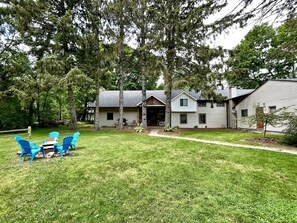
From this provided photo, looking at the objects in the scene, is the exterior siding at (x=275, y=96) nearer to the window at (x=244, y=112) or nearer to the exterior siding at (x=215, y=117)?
the window at (x=244, y=112)

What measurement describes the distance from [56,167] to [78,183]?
167 cm

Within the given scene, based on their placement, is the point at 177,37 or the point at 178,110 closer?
the point at 177,37

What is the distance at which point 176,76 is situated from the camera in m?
14.6

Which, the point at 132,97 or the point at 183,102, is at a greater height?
the point at 132,97

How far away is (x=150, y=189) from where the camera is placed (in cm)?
406

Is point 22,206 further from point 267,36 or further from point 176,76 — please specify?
point 267,36

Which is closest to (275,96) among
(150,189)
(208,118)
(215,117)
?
(215,117)

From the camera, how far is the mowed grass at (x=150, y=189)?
3127 millimetres

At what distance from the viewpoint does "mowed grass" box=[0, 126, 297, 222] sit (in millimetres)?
3127

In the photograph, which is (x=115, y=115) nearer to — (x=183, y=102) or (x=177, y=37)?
(x=183, y=102)

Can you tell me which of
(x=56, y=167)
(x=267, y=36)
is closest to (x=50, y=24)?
(x=56, y=167)

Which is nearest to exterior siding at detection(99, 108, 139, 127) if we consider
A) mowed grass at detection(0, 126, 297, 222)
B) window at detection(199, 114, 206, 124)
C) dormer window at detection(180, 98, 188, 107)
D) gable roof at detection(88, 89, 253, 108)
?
gable roof at detection(88, 89, 253, 108)

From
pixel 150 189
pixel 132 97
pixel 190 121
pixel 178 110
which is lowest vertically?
pixel 150 189

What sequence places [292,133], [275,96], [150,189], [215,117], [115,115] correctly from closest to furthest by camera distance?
[150,189] → [292,133] → [275,96] → [215,117] → [115,115]
